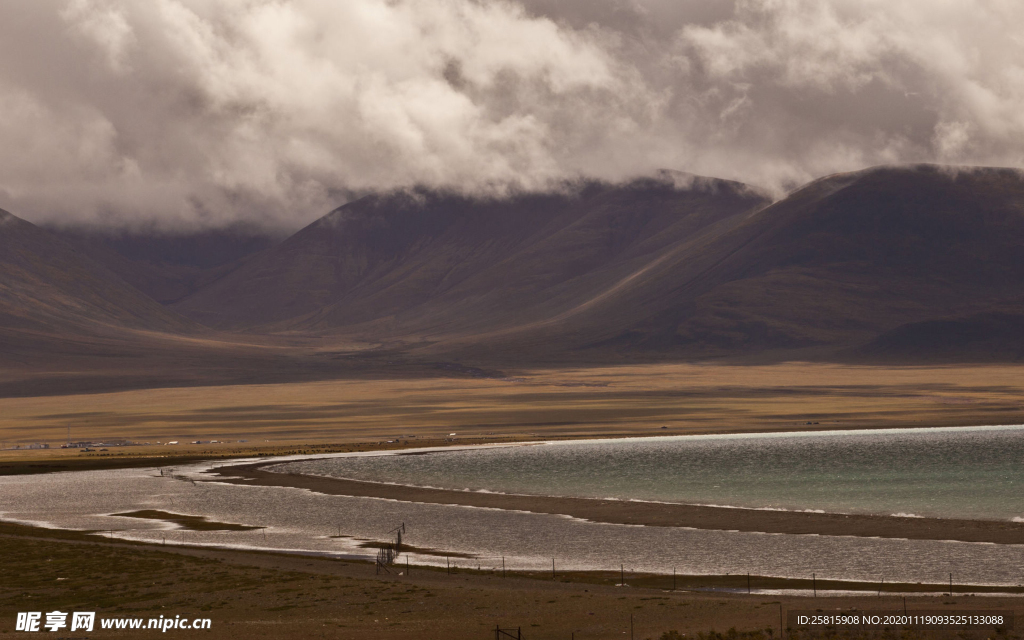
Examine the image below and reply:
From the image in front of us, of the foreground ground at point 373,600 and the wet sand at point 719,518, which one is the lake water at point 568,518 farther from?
the foreground ground at point 373,600

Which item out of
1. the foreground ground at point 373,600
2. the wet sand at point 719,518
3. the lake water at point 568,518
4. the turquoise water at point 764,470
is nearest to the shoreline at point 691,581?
the foreground ground at point 373,600

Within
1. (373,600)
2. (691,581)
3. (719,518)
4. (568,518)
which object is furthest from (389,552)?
(719,518)

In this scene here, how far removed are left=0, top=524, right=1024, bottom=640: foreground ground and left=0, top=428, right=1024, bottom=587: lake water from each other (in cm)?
611

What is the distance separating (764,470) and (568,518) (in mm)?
39208

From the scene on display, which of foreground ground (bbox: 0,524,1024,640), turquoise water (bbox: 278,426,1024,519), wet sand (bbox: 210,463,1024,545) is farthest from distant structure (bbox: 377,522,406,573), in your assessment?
turquoise water (bbox: 278,426,1024,519)

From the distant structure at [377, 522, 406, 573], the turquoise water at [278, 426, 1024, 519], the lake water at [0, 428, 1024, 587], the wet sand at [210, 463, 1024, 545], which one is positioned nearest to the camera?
the distant structure at [377, 522, 406, 573]

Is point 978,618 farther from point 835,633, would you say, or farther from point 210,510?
point 210,510

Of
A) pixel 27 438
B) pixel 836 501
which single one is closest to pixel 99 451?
pixel 27 438

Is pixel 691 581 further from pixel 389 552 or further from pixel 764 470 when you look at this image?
pixel 764 470

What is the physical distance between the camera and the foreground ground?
40156 mm

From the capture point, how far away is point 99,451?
533 feet

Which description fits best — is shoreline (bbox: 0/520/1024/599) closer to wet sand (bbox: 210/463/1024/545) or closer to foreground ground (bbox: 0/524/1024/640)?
foreground ground (bbox: 0/524/1024/640)

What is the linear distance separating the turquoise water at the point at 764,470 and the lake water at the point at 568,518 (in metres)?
0.37

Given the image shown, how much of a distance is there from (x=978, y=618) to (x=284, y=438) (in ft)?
498
